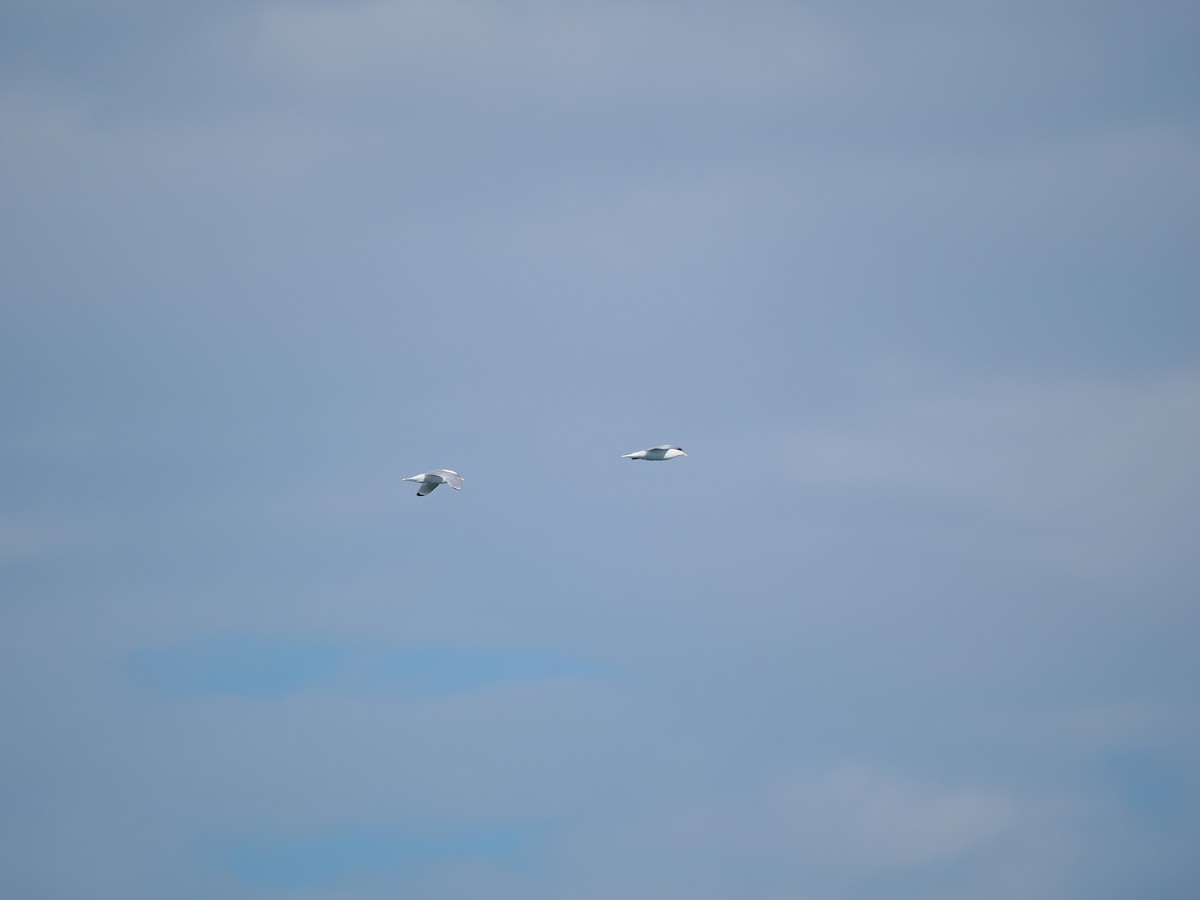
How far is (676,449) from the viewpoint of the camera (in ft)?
448

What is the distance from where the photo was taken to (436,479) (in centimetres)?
13275

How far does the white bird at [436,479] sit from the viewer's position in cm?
13145

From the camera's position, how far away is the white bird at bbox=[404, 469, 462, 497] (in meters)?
131

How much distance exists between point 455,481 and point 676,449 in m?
21.3

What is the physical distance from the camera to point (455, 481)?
5182 inches
